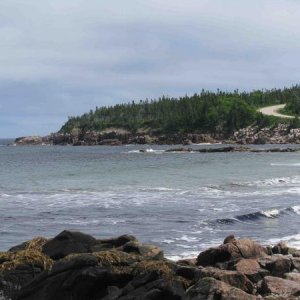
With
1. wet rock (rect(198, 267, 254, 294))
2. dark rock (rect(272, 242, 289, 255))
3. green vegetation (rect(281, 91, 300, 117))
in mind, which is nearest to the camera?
wet rock (rect(198, 267, 254, 294))

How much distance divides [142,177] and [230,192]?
15.6 m

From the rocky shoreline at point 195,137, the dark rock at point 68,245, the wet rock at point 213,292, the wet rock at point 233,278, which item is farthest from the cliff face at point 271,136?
the wet rock at point 213,292

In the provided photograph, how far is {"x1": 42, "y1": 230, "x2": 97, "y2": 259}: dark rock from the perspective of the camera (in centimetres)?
1488

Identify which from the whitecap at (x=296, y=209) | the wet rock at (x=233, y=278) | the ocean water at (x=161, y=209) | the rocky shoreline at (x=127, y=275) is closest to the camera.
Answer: the rocky shoreline at (x=127, y=275)

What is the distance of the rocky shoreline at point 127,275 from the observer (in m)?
11.5

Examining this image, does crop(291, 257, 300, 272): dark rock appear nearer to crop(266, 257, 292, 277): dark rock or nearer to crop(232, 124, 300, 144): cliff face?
crop(266, 257, 292, 277): dark rock

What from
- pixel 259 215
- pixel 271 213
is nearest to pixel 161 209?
pixel 259 215

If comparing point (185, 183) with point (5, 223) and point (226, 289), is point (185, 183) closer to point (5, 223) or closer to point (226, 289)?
point (5, 223)

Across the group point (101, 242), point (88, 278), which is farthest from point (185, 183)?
point (88, 278)

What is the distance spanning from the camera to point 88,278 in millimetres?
12430

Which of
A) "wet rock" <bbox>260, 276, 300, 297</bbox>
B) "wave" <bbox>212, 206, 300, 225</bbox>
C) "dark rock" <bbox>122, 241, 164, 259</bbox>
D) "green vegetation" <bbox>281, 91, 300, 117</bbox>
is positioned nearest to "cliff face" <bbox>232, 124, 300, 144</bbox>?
"green vegetation" <bbox>281, 91, 300, 117</bbox>

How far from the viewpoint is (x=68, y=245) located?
49.4ft

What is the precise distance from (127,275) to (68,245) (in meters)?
2.67

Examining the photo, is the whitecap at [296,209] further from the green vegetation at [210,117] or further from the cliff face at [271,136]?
the green vegetation at [210,117]
